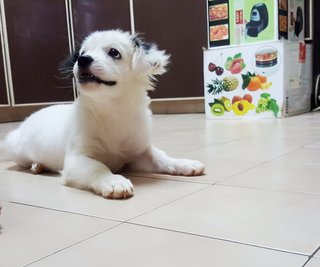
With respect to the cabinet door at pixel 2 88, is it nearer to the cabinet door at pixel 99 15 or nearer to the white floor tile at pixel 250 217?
the cabinet door at pixel 99 15

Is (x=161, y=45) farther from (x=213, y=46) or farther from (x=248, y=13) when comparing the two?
(x=248, y=13)

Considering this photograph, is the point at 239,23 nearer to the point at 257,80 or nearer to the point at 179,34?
the point at 257,80

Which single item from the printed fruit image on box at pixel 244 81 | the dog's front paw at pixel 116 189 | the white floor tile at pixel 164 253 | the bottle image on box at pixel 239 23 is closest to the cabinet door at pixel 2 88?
the printed fruit image on box at pixel 244 81

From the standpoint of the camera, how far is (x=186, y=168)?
4.34ft

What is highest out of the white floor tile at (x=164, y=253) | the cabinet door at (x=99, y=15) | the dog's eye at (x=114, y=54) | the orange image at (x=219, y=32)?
the cabinet door at (x=99, y=15)

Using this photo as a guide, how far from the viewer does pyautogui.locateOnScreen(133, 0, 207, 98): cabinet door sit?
4059 mm

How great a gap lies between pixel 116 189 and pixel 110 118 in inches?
13.4

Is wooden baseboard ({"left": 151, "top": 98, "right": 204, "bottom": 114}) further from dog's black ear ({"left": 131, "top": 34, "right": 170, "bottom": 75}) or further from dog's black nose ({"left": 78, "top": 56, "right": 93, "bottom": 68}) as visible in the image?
dog's black nose ({"left": 78, "top": 56, "right": 93, "bottom": 68})

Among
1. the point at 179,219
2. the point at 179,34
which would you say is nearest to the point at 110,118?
the point at 179,219

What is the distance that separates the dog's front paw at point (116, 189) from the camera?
1.07 m

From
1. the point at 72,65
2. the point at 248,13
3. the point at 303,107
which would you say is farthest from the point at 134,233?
the point at 303,107

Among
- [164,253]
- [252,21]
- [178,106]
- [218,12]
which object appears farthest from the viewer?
[178,106]

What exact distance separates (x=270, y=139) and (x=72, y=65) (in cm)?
105

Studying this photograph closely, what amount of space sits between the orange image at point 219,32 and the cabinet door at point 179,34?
60 cm
